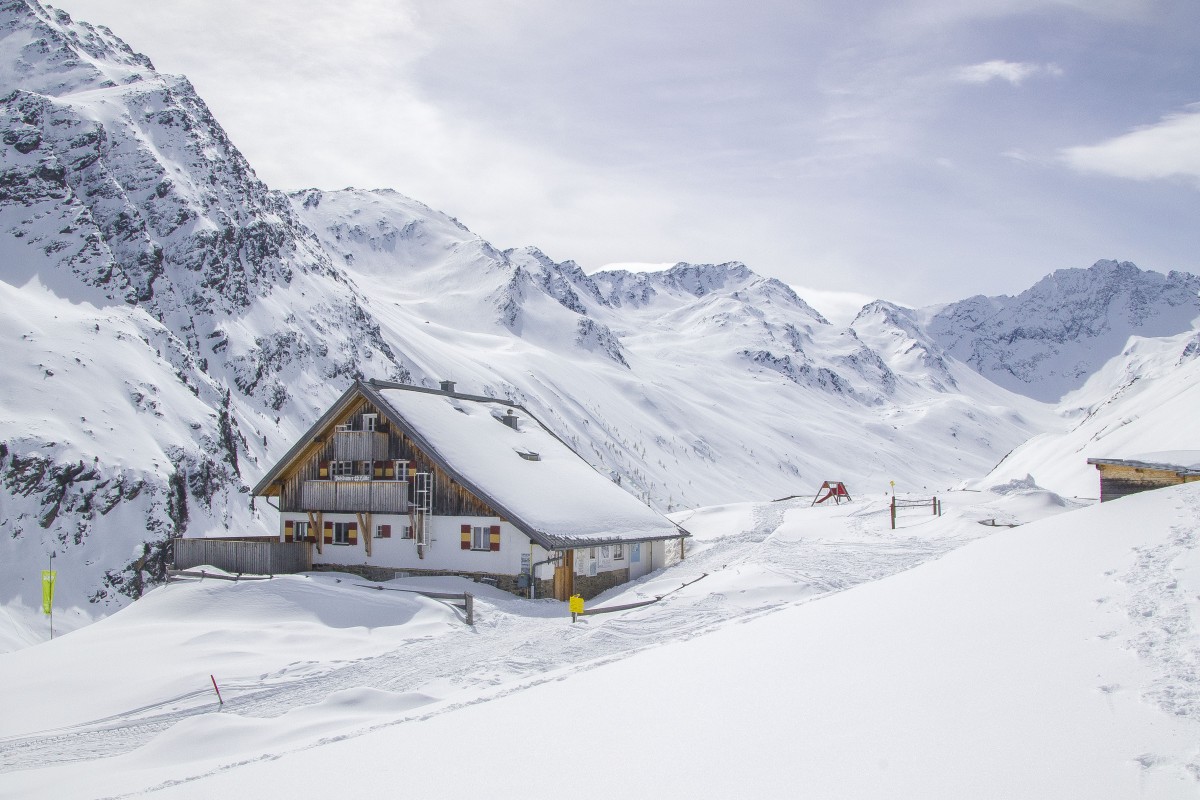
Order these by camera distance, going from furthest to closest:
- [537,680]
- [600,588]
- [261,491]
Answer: [261,491] < [600,588] < [537,680]

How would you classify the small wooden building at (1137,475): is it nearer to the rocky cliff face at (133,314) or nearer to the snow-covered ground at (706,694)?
the snow-covered ground at (706,694)

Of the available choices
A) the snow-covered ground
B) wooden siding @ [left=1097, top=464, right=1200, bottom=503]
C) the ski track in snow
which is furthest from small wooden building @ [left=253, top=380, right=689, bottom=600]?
wooden siding @ [left=1097, top=464, right=1200, bottom=503]

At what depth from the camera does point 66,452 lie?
53.4 meters

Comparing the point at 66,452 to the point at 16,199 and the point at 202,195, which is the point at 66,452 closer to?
the point at 16,199

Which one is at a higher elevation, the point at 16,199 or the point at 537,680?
the point at 16,199

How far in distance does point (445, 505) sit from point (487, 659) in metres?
12.7

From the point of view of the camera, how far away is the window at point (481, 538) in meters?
30.7

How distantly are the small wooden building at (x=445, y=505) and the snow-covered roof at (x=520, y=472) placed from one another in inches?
2.8

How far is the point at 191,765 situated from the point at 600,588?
2161 centimetres

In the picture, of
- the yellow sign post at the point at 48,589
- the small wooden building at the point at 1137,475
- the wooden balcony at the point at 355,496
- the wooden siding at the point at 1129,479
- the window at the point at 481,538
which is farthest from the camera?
the yellow sign post at the point at 48,589

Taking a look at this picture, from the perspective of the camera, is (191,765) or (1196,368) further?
(1196,368)

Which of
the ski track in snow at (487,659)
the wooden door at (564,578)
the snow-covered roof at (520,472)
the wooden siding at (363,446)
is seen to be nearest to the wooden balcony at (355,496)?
the wooden siding at (363,446)

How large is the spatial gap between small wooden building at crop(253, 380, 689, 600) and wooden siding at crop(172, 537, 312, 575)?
0.90m

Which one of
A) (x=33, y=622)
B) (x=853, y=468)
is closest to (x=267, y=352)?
(x=33, y=622)
